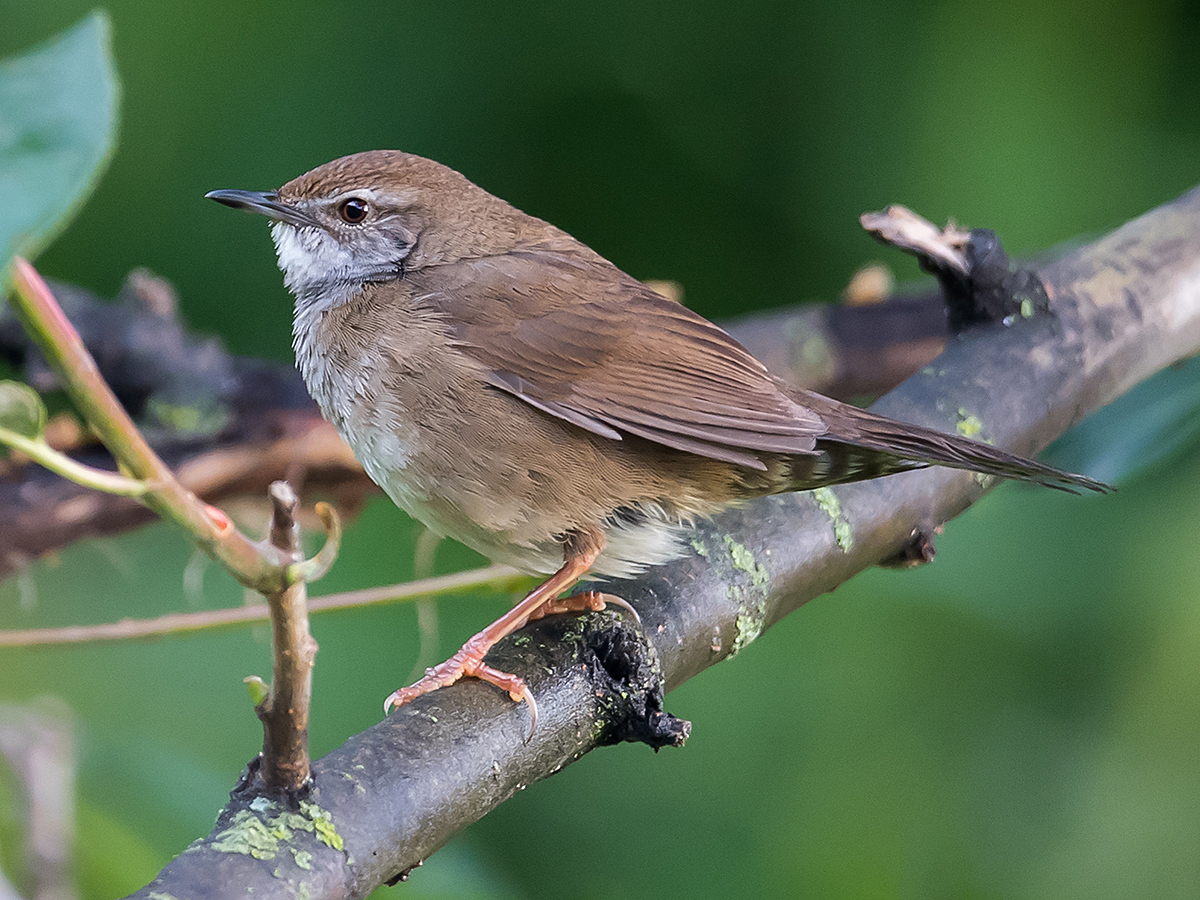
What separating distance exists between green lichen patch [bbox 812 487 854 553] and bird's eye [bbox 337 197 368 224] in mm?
1229

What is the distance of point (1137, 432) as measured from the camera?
3111mm

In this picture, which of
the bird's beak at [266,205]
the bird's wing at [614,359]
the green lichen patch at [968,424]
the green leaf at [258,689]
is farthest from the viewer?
the bird's beak at [266,205]

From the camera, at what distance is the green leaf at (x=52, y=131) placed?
2.99 feet

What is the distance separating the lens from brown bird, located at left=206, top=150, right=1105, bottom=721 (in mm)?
2207

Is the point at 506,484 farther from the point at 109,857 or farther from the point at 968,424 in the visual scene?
the point at 109,857

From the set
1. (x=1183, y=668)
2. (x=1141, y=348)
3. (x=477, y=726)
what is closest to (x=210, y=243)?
(x=477, y=726)

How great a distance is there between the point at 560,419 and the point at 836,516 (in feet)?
2.02

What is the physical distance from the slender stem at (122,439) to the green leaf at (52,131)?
2.5 inches

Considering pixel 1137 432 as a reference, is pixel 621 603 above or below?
below

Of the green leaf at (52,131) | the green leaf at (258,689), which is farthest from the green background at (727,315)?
the green leaf at (52,131)

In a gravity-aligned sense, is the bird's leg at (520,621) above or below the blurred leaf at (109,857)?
above

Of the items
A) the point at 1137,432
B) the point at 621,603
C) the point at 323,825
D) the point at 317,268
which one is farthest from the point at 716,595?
the point at 1137,432

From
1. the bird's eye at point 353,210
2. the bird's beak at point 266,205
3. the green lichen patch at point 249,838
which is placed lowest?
the green lichen patch at point 249,838

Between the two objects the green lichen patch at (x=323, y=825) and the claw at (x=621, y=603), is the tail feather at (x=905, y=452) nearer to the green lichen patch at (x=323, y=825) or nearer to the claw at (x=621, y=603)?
the claw at (x=621, y=603)
